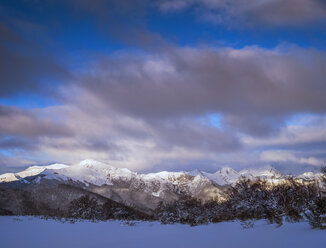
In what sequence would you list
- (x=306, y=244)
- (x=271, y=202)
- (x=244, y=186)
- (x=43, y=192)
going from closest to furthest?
(x=306, y=244)
(x=271, y=202)
(x=244, y=186)
(x=43, y=192)

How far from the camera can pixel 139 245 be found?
8.01m

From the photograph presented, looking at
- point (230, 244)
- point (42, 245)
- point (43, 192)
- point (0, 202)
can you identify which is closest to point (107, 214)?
point (42, 245)

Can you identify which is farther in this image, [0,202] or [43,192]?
[43,192]

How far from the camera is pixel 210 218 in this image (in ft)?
70.4

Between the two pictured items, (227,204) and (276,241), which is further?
(227,204)

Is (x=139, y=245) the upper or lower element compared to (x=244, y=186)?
lower

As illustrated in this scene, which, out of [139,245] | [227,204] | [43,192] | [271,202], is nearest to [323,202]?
[271,202]

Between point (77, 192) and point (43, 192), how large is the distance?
20.4m

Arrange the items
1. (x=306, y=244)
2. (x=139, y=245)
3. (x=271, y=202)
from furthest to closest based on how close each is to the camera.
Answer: (x=271, y=202) < (x=139, y=245) < (x=306, y=244)

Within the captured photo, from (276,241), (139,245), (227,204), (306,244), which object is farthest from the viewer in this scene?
(227,204)

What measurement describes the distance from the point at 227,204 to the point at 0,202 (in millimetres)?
142239

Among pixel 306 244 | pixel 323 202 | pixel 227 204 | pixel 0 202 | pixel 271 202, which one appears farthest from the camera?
pixel 0 202

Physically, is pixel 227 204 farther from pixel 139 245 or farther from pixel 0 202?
pixel 0 202

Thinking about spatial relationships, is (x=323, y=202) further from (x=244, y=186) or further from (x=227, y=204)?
(x=227, y=204)
